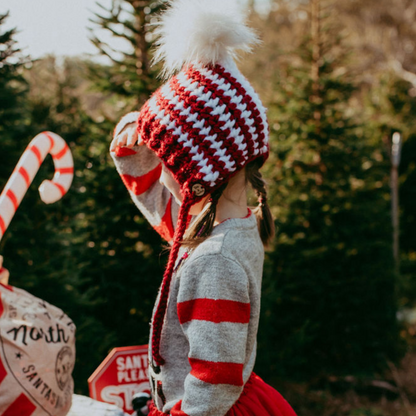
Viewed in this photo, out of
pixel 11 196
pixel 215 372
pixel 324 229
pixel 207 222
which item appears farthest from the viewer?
pixel 324 229

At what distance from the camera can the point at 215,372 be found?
1168mm

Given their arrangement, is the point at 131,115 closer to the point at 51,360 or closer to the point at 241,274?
the point at 241,274

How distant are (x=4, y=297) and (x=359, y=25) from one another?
68.5 feet

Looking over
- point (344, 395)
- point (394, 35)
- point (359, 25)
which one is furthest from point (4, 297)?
point (359, 25)

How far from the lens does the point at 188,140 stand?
4.19ft

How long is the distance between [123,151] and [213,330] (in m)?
0.83

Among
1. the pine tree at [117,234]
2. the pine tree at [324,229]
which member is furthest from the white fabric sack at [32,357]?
the pine tree at [324,229]

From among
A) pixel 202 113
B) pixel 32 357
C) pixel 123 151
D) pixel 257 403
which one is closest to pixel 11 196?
pixel 123 151

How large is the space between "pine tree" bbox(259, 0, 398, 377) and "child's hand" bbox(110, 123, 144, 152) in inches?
107

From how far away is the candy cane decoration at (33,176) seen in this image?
62.1 inches

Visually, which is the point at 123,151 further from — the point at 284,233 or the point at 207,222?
the point at 284,233

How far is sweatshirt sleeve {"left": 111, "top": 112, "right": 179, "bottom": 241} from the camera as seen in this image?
67.4 inches

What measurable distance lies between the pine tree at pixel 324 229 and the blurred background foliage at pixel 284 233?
1 cm

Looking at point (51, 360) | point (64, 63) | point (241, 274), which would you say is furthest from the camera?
point (64, 63)
